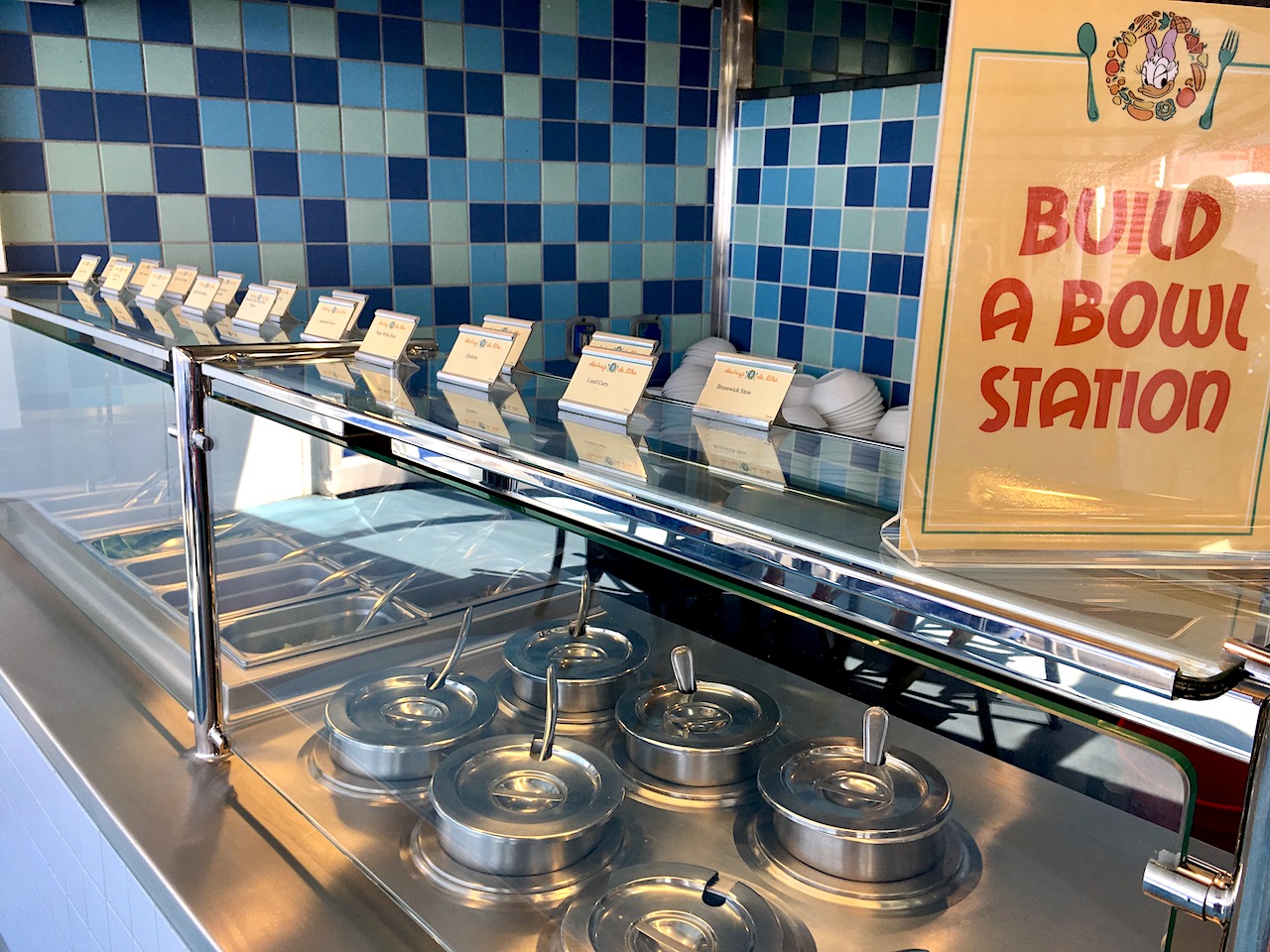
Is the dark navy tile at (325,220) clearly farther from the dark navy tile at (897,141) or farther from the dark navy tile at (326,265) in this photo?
the dark navy tile at (897,141)

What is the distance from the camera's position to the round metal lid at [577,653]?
1049mm

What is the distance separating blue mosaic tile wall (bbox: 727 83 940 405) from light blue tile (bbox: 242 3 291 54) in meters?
1.40

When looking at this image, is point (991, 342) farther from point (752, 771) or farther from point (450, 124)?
point (450, 124)

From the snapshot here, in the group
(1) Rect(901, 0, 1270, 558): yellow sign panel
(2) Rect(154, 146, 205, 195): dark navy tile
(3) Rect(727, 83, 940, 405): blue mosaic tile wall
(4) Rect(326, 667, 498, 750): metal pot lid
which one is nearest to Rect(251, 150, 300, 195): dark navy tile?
(2) Rect(154, 146, 205, 195): dark navy tile

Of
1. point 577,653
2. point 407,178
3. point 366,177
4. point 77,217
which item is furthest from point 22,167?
point 577,653

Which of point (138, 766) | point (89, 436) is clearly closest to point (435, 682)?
point (138, 766)

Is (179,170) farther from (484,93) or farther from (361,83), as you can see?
(484,93)

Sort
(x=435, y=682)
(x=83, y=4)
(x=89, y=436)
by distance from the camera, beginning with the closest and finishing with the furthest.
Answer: (x=435, y=682) < (x=89, y=436) < (x=83, y=4)

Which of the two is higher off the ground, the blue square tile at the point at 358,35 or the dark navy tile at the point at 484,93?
the blue square tile at the point at 358,35

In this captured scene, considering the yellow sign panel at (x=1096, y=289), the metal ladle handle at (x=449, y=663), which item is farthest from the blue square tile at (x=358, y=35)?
the yellow sign panel at (x=1096, y=289)

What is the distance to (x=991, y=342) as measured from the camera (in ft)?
1.73

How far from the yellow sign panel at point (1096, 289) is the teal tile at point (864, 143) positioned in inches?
95.9

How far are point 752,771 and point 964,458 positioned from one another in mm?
464

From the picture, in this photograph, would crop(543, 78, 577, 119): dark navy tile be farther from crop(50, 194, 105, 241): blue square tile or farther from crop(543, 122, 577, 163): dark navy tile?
crop(50, 194, 105, 241): blue square tile
